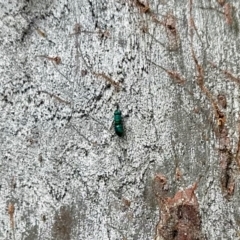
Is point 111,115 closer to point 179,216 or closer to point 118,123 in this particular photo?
point 118,123

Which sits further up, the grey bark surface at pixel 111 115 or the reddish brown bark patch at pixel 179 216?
the grey bark surface at pixel 111 115

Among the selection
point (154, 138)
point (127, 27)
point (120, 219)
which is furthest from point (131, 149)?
point (127, 27)

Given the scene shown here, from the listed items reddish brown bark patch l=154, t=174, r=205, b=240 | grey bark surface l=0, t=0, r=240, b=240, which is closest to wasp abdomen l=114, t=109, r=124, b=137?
grey bark surface l=0, t=0, r=240, b=240

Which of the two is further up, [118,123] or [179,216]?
[118,123]

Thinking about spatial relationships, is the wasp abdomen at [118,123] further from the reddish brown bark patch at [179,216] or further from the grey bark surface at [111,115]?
the reddish brown bark patch at [179,216]

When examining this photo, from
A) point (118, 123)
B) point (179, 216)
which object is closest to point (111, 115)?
point (118, 123)

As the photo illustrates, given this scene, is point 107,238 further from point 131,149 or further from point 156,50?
point 156,50

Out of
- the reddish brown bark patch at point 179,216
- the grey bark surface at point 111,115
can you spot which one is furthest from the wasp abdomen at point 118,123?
the reddish brown bark patch at point 179,216
